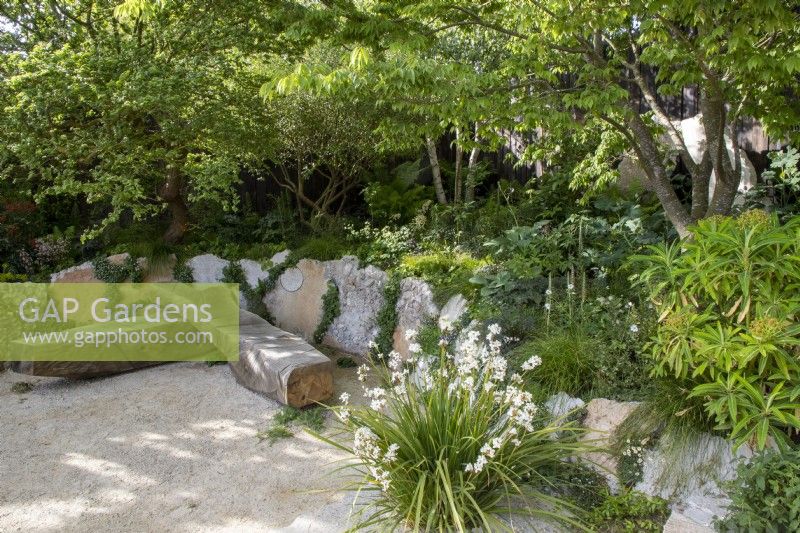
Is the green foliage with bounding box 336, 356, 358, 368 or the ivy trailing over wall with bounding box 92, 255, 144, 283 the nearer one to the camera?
the green foliage with bounding box 336, 356, 358, 368

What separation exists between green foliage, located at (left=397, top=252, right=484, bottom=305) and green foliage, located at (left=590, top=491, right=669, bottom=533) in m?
2.41

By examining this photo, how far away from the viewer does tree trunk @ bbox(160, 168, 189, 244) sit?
25.4 feet

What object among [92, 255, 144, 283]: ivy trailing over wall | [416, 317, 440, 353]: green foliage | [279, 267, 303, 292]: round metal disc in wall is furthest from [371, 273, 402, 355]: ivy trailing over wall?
[92, 255, 144, 283]: ivy trailing over wall

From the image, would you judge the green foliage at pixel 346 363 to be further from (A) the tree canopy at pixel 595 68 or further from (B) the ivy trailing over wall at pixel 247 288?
(A) the tree canopy at pixel 595 68

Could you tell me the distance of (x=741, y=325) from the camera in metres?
2.99

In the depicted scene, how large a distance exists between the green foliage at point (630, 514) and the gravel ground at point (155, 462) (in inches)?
53.2

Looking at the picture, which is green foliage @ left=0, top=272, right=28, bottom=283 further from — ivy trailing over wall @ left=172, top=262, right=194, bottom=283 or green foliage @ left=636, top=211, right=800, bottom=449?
green foliage @ left=636, top=211, right=800, bottom=449

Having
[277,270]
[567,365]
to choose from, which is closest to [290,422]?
[567,365]

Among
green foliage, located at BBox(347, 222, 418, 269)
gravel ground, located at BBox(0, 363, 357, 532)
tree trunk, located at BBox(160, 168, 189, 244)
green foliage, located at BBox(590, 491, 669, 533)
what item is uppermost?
tree trunk, located at BBox(160, 168, 189, 244)

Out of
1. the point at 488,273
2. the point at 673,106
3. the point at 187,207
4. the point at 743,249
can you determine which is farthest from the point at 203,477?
the point at 673,106

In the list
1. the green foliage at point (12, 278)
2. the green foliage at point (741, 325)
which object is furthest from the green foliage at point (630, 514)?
the green foliage at point (12, 278)

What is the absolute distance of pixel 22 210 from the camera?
7812 mm

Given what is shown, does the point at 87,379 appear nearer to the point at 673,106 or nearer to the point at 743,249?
the point at 743,249

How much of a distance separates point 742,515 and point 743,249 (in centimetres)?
122
